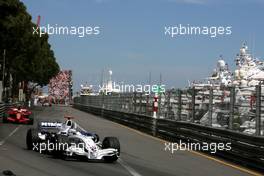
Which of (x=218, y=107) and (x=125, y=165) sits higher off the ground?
(x=218, y=107)

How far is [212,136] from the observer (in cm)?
1872

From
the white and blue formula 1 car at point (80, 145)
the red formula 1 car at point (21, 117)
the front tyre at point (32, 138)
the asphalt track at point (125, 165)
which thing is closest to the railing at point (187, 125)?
the asphalt track at point (125, 165)

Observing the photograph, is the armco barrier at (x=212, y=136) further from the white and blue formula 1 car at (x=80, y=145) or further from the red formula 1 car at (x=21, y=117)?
the red formula 1 car at (x=21, y=117)

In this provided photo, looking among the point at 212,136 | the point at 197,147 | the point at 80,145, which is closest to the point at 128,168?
the point at 80,145

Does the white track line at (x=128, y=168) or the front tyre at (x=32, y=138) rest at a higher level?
the front tyre at (x=32, y=138)

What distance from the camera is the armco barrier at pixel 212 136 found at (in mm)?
15078

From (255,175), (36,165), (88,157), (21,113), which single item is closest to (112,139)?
(88,157)

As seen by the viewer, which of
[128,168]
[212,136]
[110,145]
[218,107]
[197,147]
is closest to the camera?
[128,168]

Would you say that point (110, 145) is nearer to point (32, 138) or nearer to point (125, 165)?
point (125, 165)

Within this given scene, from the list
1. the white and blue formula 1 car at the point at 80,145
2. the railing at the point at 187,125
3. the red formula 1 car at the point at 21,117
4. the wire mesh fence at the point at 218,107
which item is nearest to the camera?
the white and blue formula 1 car at the point at 80,145

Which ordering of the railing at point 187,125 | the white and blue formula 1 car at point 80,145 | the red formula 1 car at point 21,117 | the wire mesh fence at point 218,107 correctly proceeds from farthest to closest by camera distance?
the red formula 1 car at point 21,117, the wire mesh fence at point 218,107, the railing at point 187,125, the white and blue formula 1 car at point 80,145

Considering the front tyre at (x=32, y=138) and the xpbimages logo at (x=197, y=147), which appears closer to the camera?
the front tyre at (x=32, y=138)

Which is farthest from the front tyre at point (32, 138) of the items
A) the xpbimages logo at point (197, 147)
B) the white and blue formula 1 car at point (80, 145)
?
the xpbimages logo at point (197, 147)

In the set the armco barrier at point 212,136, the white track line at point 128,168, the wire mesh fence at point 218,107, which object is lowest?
the white track line at point 128,168
